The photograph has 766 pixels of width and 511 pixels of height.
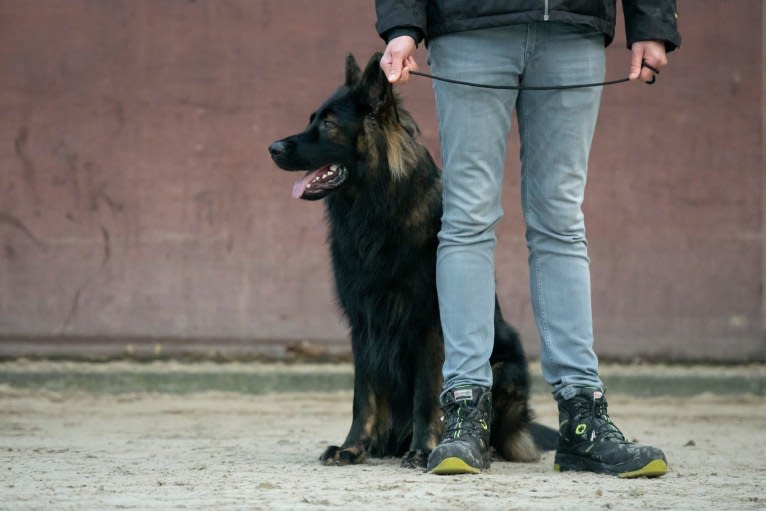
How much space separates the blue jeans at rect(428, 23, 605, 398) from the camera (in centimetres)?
398

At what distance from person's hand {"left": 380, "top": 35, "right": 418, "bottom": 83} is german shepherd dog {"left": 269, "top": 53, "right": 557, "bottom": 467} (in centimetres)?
29

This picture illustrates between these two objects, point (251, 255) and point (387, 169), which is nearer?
point (387, 169)

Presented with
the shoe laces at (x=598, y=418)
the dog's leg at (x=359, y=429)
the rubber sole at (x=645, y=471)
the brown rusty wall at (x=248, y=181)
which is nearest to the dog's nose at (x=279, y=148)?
the dog's leg at (x=359, y=429)

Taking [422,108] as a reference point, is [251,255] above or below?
below

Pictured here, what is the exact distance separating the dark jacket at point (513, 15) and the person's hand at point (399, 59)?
0.03m

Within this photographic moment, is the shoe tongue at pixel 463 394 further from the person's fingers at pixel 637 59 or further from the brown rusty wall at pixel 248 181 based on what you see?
the brown rusty wall at pixel 248 181

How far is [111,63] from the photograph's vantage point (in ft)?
22.7

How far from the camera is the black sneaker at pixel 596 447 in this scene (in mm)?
3887

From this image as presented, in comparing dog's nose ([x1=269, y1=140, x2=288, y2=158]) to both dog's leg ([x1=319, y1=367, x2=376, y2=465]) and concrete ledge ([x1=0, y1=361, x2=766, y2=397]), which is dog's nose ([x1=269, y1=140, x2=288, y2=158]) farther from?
concrete ledge ([x1=0, y1=361, x2=766, y2=397])

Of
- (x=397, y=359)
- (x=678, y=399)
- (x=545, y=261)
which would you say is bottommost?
(x=678, y=399)

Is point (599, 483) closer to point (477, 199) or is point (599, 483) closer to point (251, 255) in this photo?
point (477, 199)

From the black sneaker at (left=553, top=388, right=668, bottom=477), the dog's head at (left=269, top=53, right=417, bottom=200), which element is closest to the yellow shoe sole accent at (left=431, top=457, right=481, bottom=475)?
the black sneaker at (left=553, top=388, right=668, bottom=477)

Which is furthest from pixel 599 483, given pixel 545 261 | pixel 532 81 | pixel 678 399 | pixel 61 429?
pixel 678 399

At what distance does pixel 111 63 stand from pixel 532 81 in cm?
349
